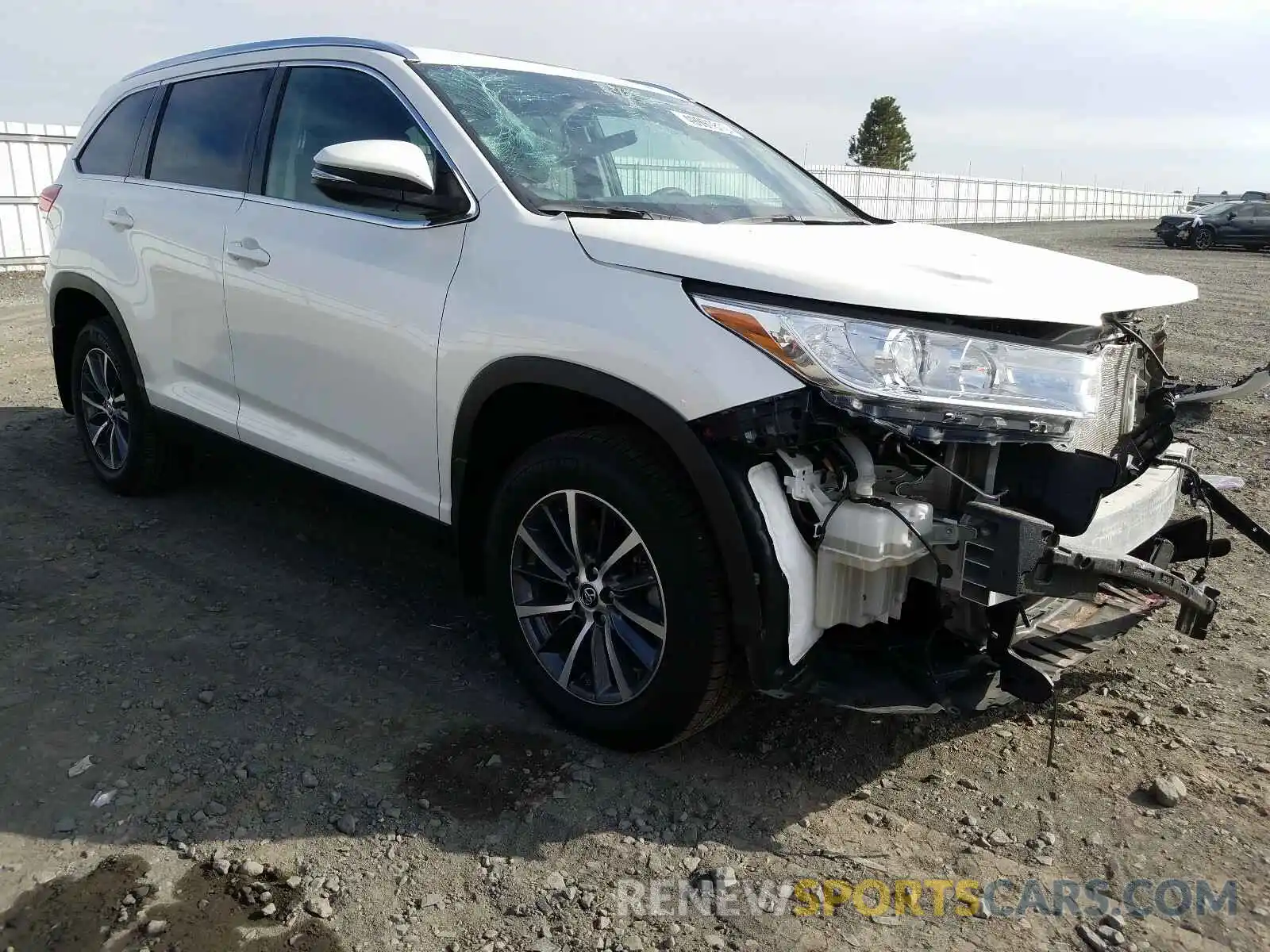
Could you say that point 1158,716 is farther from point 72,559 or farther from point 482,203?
point 72,559

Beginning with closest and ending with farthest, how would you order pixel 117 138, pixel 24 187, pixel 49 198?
1. pixel 117 138
2. pixel 49 198
3. pixel 24 187

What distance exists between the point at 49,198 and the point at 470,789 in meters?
4.23

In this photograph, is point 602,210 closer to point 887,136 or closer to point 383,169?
point 383,169

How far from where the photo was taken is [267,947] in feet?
7.41

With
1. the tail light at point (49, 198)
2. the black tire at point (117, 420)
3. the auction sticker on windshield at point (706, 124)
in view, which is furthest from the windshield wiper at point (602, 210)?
the tail light at point (49, 198)

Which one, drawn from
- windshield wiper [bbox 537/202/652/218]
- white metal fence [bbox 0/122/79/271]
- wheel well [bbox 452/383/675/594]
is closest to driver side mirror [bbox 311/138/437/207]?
windshield wiper [bbox 537/202/652/218]

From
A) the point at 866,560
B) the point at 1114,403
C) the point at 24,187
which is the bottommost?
the point at 866,560

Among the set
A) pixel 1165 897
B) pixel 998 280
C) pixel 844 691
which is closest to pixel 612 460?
pixel 844 691

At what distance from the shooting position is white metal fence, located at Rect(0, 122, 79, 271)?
48.8ft

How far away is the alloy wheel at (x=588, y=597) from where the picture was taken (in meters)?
2.75

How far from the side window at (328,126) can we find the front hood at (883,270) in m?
0.80

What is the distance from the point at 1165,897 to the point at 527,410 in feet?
6.84

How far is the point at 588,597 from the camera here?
9.48 ft

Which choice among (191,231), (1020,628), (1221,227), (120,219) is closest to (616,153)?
(191,231)
